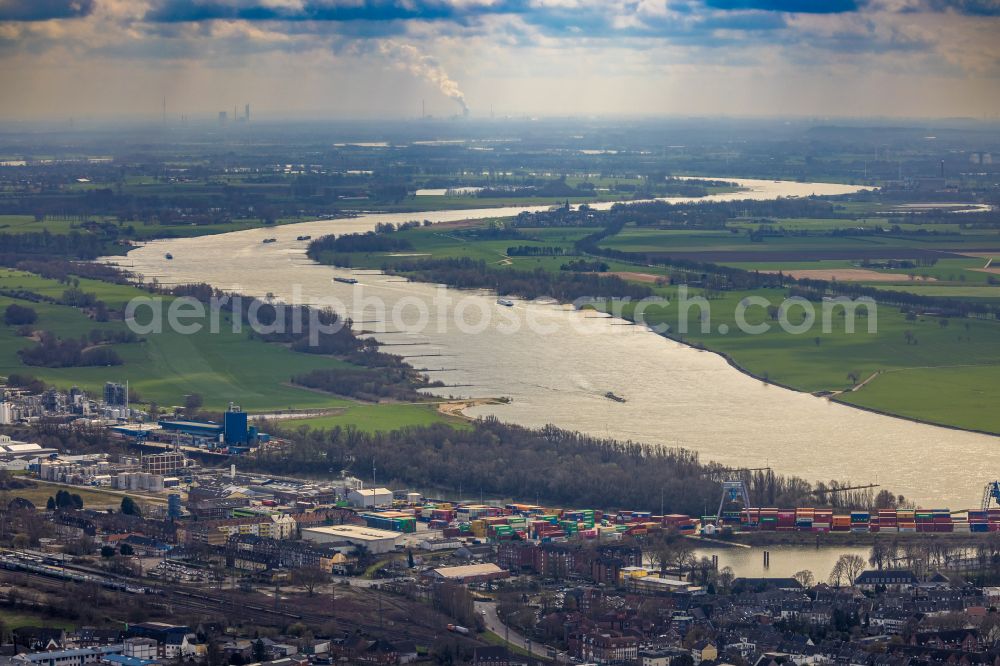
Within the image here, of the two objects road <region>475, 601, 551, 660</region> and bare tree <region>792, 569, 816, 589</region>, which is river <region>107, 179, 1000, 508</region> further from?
road <region>475, 601, 551, 660</region>

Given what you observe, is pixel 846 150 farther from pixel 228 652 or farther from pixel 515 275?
pixel 228 652

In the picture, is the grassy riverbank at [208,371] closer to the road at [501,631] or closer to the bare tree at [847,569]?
the bare tree at [847,569]

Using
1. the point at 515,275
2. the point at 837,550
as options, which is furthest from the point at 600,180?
the point at 837,550

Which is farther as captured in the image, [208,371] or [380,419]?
[208,371]

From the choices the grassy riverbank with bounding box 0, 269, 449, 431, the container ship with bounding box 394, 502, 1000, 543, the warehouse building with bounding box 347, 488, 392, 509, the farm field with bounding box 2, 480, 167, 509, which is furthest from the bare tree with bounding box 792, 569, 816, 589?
the grassy riverbank with bounding box 0, 269, 449, 431

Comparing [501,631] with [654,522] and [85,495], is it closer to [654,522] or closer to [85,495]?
[654,522]

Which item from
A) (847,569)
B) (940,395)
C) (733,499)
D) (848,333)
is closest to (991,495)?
(733,499)

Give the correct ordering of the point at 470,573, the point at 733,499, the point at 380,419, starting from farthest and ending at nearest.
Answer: the point at 380,419, the point at 733,499, the point at 470,573
